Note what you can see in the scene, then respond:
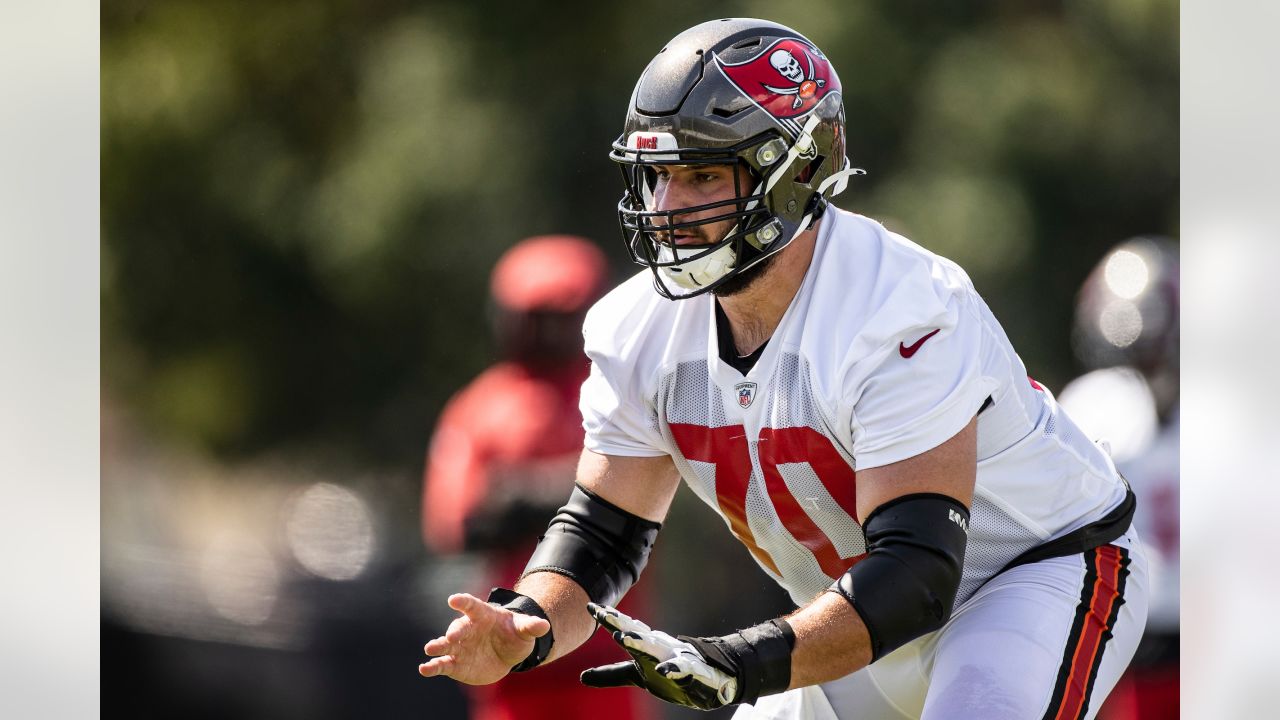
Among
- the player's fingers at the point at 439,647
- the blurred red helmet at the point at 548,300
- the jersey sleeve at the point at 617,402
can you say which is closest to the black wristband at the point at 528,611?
the player's fingers at the point at 439,647

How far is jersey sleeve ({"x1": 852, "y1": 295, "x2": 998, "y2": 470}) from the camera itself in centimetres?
168

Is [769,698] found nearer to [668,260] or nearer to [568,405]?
[668,260]

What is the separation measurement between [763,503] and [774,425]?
148 millimetres

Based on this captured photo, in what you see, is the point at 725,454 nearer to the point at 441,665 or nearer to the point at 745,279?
the point at 745,279

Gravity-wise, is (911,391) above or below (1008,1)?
below

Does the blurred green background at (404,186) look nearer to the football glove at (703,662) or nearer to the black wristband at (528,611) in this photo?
the black wristband at (528,611)

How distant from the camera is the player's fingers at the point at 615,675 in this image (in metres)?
1.55

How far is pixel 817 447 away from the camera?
6.03 ft

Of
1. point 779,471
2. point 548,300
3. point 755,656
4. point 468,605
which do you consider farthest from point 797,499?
point 548,300

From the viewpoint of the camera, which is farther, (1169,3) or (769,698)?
(1169,3)

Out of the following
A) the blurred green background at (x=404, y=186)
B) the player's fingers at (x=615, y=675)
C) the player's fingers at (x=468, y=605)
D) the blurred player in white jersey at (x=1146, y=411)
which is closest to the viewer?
the player's fingers at (x=615, y=675)

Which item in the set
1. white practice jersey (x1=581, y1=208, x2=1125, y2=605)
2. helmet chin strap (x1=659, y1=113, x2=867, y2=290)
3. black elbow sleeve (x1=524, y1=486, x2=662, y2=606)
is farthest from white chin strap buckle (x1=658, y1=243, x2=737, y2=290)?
black elbow sleeve (x1=524, y1=486, x2=662, y2=606)

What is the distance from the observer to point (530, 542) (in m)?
2.99

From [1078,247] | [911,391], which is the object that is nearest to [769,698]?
[911,391]
